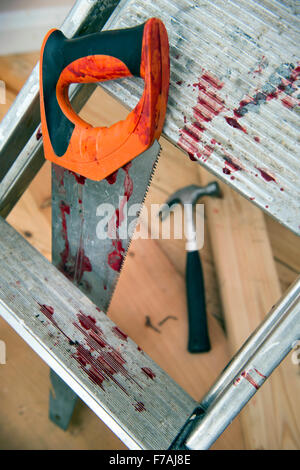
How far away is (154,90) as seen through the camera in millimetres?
416

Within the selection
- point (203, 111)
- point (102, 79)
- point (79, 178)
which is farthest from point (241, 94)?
point (79, 178)

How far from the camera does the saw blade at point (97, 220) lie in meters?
0.56

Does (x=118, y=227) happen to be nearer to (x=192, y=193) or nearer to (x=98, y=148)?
(x=98, y=148)

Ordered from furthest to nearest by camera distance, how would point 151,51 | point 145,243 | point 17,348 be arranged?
point 145,243, point 17,348, point 151,51

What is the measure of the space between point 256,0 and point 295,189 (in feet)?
0.81

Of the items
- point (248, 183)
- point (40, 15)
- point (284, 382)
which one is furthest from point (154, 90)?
point (40, 15)

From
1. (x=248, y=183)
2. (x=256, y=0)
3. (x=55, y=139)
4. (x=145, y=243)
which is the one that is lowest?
(x=145, y=243)

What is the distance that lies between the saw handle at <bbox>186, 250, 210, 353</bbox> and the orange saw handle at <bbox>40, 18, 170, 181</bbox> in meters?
0.52

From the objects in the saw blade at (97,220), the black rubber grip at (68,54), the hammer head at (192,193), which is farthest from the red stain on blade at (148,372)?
the hammer head at (192,193)

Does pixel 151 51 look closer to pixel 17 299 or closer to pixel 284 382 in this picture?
pixel 17 299

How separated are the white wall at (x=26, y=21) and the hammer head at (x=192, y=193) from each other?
0.61 meters

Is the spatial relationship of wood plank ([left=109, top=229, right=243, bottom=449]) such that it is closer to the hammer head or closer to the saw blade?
the hammer head

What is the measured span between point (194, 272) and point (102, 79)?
594mm

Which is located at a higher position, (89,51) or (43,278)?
(89,51)
